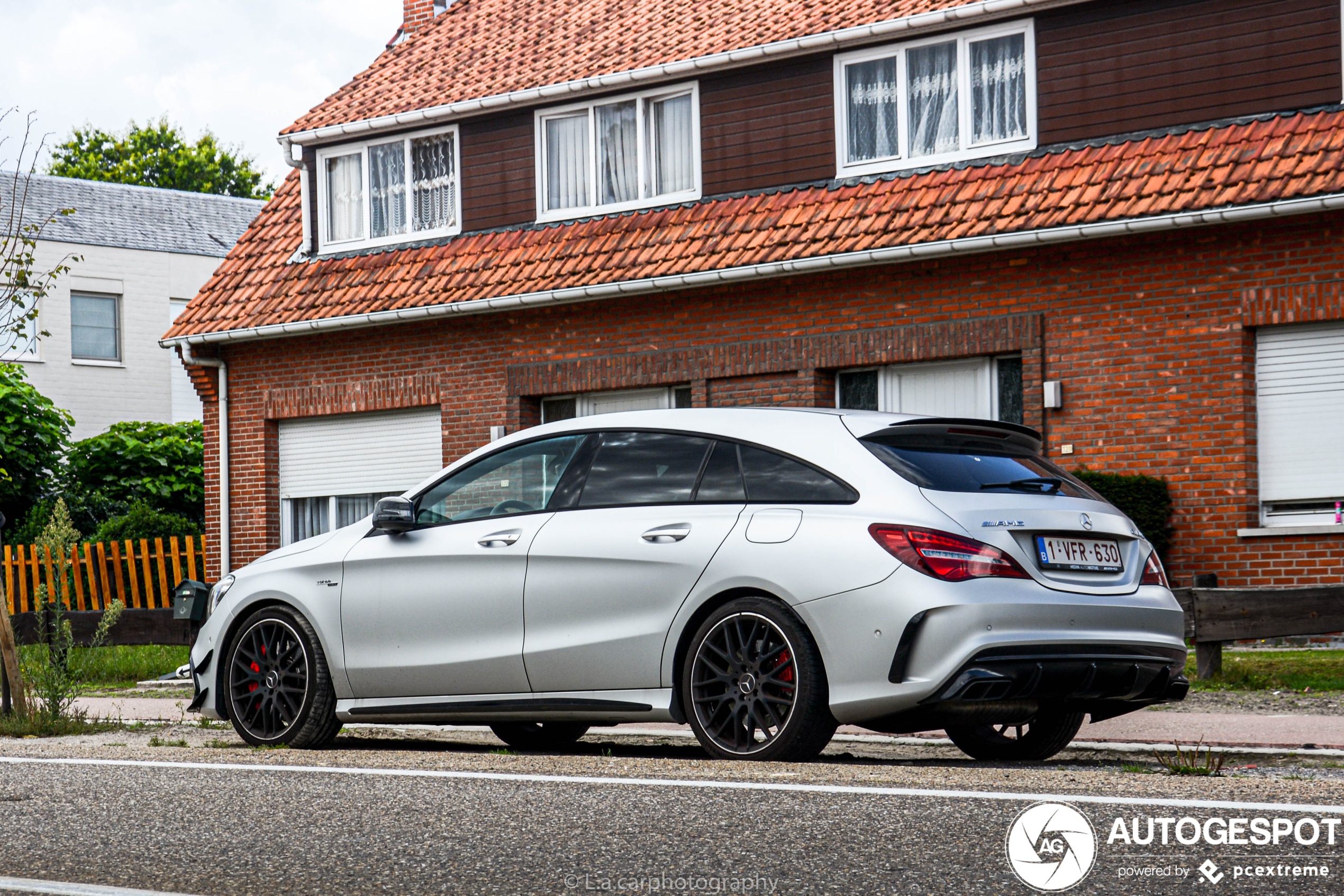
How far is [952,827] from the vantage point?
550cm

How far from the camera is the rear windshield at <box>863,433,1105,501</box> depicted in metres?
7.29

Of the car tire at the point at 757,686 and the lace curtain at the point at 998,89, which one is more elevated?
the lace curtain at the point at 998,89

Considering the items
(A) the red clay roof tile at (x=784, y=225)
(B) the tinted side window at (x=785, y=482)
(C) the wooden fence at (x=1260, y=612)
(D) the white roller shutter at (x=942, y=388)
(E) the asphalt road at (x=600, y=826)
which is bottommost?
(E) the asphalt road at (x=600, y=826)

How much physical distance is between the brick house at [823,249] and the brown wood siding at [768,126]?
0.04 metres

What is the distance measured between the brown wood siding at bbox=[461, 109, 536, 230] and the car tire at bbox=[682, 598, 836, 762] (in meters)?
12.4

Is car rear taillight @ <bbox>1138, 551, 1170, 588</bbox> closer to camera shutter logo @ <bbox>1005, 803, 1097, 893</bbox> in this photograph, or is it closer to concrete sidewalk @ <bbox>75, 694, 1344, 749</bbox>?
concrete sidewalk @ <bbox>75, 694, 1344, 749</bbox>

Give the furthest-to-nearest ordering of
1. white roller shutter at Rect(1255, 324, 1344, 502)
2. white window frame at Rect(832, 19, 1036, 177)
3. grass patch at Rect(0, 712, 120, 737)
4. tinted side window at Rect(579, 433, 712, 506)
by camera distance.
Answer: white window frame at Rect(832, 19, 1036, 177) → white roller shutter at Rect(1255, 324, 1344, 502) → grass patch at Rect(0, 712, 120, 737) → tinted side window at Rect(579, 433, 712, 506)

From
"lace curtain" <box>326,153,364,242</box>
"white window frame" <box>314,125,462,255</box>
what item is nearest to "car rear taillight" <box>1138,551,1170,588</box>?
"white window frame" <box>314,125,462,255</box>

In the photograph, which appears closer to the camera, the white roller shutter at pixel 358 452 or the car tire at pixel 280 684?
the car tire at pixel 280 684

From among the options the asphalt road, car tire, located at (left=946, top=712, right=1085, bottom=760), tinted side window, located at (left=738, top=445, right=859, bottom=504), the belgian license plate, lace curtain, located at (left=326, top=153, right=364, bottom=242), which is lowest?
car tire, located at (left=946, top=712, right=1085, bottom=760)

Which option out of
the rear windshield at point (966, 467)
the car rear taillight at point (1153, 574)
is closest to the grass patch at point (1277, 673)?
the car rear taillight at point (1153, 574)

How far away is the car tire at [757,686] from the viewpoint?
709 cm

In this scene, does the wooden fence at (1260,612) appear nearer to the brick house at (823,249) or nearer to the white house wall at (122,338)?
the brick house at (823,249)

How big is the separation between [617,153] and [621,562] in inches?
458
